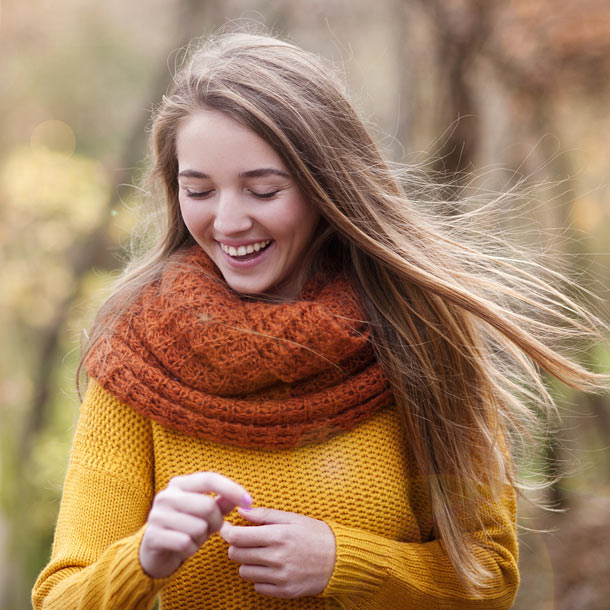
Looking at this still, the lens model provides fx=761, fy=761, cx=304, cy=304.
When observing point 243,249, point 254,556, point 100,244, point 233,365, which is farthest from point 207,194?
point 100,244

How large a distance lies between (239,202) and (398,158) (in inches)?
86.7

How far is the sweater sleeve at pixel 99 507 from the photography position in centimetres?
135

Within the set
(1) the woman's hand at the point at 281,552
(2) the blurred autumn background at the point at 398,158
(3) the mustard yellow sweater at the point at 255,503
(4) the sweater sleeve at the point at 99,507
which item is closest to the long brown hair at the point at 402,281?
(3) the mustard yellow sweater at the point at 255,503

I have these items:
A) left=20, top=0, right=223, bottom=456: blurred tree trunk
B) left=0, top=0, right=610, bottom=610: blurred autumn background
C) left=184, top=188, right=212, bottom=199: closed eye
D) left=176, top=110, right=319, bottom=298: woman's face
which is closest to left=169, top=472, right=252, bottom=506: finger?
left=176, top=110, right=319, bottom=298: woman's face

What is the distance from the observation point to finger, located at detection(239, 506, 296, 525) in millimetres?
1426

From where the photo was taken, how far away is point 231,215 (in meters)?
1.47

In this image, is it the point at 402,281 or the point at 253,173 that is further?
the point at 402,281

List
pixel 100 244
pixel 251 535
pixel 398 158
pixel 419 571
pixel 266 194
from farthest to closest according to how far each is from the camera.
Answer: pixel 100 244, pixel 398 158, pixel 419 571, pixel 266 194, pixel 251 535

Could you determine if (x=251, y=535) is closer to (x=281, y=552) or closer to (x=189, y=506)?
(x=281, y=552)

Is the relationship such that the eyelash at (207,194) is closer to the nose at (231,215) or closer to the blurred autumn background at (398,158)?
the nose at (231,215)

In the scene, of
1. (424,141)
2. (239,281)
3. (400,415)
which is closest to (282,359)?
(239,281)

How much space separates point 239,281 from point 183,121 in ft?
1.13

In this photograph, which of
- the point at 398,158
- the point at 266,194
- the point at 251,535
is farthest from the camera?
the point at 398,158

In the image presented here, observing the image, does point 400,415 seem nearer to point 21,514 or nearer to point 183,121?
point 183,121
